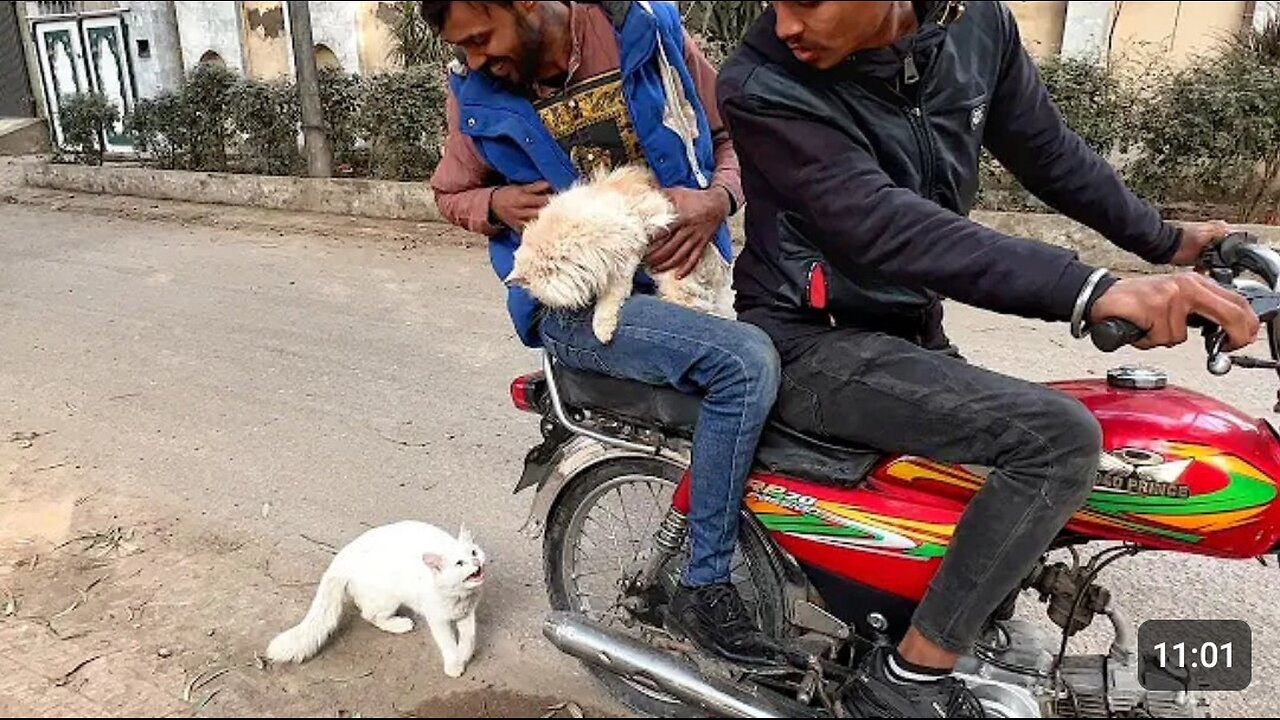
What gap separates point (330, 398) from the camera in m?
4.94

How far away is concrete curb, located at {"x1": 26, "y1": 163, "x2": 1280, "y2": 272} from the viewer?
674cm

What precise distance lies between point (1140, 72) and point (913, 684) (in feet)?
24.2

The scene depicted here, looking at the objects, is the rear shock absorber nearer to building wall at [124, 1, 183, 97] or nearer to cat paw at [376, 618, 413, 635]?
cat paw at [376, 618, 413, 635]

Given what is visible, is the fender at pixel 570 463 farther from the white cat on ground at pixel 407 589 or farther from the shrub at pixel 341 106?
the shrub at pixel 341 106

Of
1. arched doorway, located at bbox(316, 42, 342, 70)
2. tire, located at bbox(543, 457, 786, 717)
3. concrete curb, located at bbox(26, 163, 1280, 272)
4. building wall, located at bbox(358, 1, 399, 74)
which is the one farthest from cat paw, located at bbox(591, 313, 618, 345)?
arched doorway, located at bbox(316, 42, 342, 70)

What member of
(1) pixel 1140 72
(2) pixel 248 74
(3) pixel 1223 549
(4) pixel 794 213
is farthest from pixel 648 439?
(2) pixel 248 74

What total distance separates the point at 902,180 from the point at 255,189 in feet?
29.4

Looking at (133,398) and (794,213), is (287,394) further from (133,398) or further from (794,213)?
(794,213)

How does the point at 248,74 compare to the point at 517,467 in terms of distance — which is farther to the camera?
the point at 248,74

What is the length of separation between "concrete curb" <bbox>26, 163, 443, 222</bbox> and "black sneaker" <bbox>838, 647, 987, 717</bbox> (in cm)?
703

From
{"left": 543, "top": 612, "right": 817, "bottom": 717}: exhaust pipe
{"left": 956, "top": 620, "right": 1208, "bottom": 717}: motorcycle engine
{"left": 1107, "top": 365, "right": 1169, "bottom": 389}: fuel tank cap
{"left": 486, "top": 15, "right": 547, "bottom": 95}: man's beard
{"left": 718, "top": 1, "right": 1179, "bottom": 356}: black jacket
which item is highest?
{"left": 486, "top": 15, "right": 547, "bottom": 95}: man's beard

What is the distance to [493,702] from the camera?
2.78 metres

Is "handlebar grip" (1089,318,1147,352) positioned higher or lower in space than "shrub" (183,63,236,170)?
higher

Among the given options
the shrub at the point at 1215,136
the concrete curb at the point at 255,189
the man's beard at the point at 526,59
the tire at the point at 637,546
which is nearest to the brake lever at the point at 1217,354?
the tire at the point at 637,546
